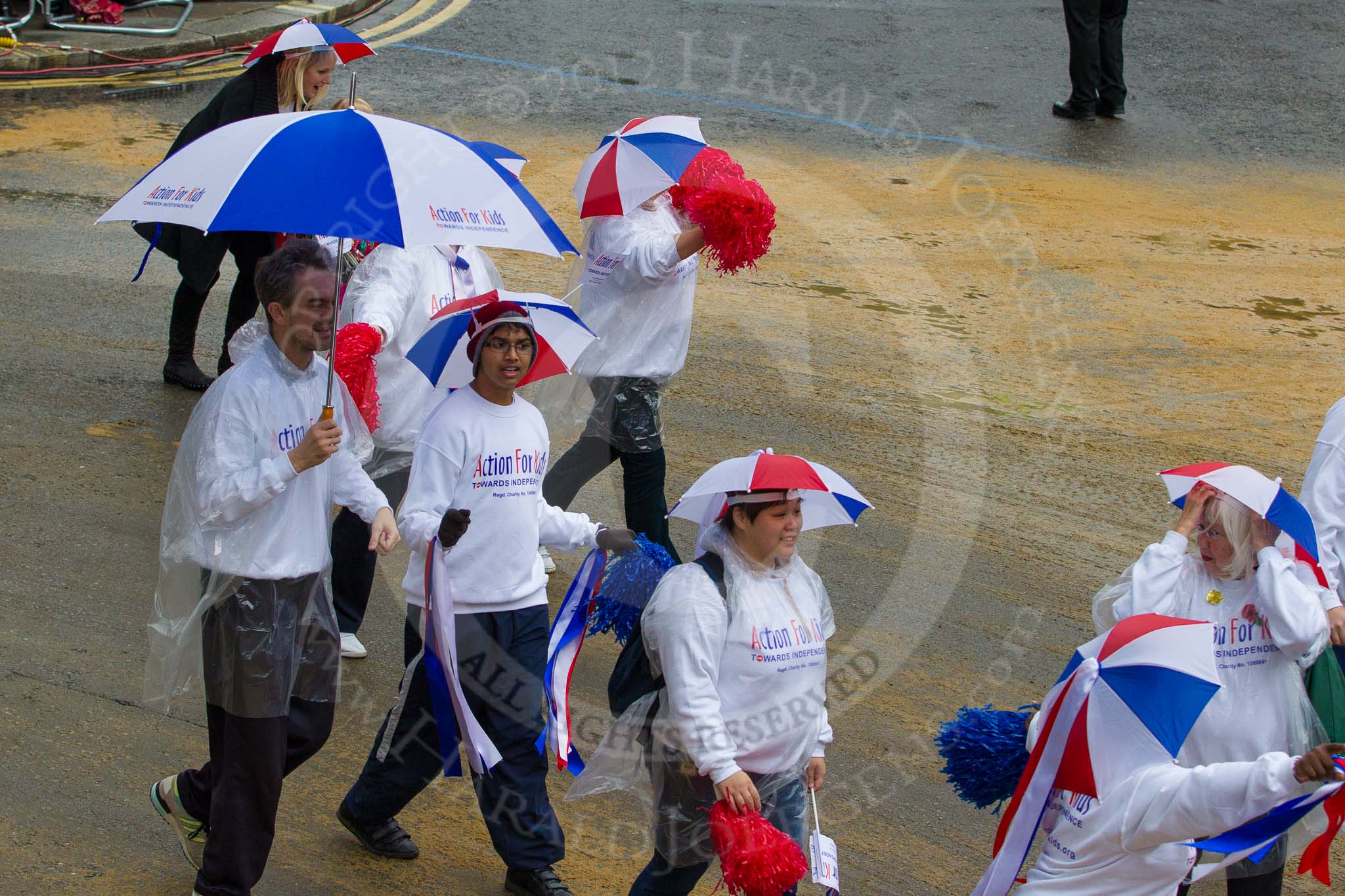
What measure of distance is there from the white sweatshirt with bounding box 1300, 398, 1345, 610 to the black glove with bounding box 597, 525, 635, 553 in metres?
2.20

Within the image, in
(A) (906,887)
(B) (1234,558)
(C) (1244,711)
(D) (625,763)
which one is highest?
(B) (1234,558)

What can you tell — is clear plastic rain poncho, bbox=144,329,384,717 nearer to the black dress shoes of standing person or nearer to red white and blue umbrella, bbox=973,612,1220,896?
red white and blue umbrella, bbox=973,612,1220,896

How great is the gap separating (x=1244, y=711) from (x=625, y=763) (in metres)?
1.72

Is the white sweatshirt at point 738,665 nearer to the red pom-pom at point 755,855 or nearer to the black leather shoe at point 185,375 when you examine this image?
the red pom-pom at point 755,855

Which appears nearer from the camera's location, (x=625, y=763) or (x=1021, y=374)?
(x=625, y=763)

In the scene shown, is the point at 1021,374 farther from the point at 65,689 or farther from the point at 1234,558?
the point at 65,689

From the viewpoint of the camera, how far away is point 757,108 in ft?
44.6

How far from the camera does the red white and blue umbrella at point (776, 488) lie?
369 cm

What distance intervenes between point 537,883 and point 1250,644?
7.20 feet

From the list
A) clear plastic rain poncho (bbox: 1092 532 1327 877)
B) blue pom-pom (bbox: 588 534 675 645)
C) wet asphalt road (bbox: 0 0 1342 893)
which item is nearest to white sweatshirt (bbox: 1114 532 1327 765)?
clear plastic rain poncho (bbox: 1092 532 1327 877)

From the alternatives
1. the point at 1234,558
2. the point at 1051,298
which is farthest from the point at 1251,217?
the point at 1234,558

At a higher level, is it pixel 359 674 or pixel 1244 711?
pixel 1244 711

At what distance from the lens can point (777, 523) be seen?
12.2ft

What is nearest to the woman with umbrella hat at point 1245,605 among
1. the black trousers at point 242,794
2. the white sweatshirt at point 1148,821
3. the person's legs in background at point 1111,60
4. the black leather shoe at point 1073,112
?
the white sweatshirt at point 1148,821
